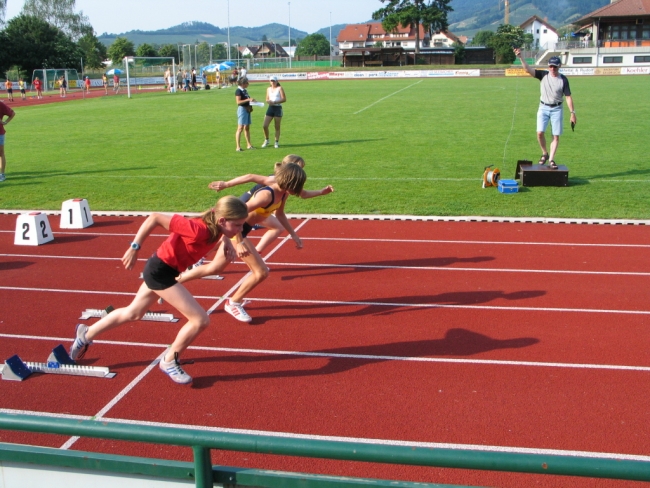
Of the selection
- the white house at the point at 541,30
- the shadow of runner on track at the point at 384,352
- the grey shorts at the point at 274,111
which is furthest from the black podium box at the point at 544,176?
the white house at the point at 541,30

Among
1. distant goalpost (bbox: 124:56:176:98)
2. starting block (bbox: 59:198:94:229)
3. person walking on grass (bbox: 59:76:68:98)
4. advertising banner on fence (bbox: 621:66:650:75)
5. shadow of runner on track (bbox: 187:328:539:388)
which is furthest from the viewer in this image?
advertising banner on fence (bbox: 621:66:650:75)

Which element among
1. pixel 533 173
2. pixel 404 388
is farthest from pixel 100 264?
pixel 533 173

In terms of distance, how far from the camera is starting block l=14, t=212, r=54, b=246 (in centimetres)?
1011

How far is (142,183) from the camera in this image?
576 inches

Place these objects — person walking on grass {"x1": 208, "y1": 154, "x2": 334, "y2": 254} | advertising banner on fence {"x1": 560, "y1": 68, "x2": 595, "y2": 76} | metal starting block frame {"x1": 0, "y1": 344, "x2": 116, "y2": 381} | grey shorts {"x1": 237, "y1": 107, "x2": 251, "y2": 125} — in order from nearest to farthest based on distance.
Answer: metal starting block frame {"x1": 0, "y1": 344, "x2": 116, "y2": 381}, person walking on grass {"x1": 208, "y1": 154, "x2": 334, "y2": 254}, grey shorts {"x1": 237, "y1": 107, "x2": 251, "y2": 125}, advertising banner on fence {"x1": 560, "y1": 68, "x2": 595, "y2": 76}

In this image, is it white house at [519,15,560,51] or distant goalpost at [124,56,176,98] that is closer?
distant goalpost at [124,56,176,98]

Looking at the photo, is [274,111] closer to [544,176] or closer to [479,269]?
[544,176]

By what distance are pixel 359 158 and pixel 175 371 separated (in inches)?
480

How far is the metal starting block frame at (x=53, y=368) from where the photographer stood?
18.8 ft

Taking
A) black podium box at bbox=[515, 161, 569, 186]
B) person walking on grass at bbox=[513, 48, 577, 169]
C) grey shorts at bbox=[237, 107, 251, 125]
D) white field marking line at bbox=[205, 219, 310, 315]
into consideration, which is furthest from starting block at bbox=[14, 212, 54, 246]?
person walking on grass at bbox=[513, 48, 577, 169]

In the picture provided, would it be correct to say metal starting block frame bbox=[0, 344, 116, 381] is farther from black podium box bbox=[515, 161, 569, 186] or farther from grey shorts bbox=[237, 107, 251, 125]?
grey shorts bbox=[237, 107, 251, 125]

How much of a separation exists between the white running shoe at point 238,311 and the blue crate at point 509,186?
7.40 metres

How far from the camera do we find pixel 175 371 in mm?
5566

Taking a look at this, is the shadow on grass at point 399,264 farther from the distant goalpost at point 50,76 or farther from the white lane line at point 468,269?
the distant goalpost at point 50,76
